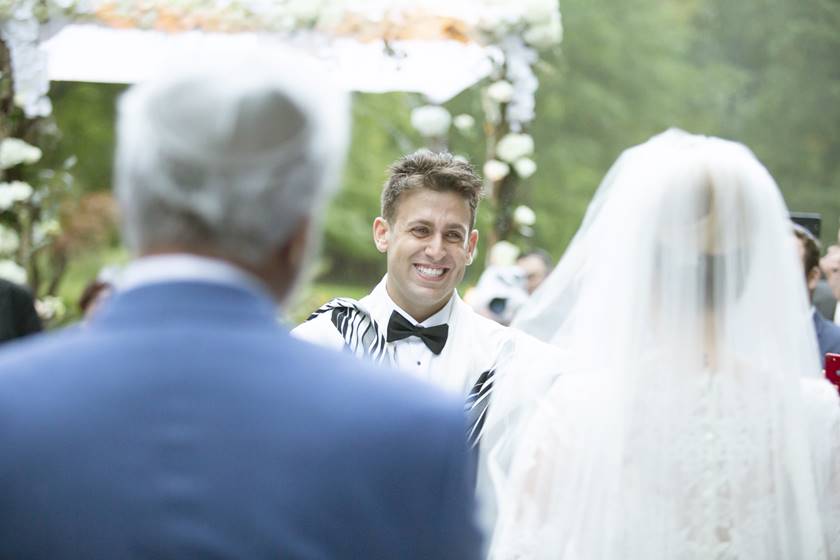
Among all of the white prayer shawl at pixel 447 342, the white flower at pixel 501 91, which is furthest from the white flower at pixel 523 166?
the white prayer shawl at pixel 447 342

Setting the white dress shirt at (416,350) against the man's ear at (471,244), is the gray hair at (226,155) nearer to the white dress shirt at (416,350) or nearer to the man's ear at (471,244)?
the white dress shirt at (416,350)

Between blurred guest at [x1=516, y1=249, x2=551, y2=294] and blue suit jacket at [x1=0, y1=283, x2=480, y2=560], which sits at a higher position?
blue suit jacket at [x1=0, y1=283, x2=480, y2=560]

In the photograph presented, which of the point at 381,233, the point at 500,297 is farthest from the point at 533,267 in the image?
the point at 381,233

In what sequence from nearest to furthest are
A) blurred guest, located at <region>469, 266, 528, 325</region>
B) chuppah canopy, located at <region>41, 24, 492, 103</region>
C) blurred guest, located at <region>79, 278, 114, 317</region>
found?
blurred guest, located at <region>79, 278, 114, 317</region> < blurred guest, located at <region>469, 266, 528, 325</region> < chuppah canopy, located at <region>41, 24, 492, 103</region>

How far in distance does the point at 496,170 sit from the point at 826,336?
10.5 feet

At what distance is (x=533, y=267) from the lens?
26.8ft

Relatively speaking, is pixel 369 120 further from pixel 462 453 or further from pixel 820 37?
pixel 462 453

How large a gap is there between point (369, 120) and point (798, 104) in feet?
25.6

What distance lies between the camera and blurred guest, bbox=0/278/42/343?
5.51 metres

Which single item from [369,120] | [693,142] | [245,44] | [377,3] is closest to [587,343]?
[693,142]

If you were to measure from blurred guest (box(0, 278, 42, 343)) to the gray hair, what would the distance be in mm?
4306

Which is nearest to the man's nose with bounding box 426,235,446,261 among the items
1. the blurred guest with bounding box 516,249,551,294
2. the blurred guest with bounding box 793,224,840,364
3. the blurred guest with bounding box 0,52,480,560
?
the blurred guest with bounding box 793,224,840,364

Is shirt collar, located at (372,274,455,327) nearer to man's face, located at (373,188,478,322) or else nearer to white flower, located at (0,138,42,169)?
man's face, located at (373,188,478,322)

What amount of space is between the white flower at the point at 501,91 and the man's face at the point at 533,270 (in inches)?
44.2
